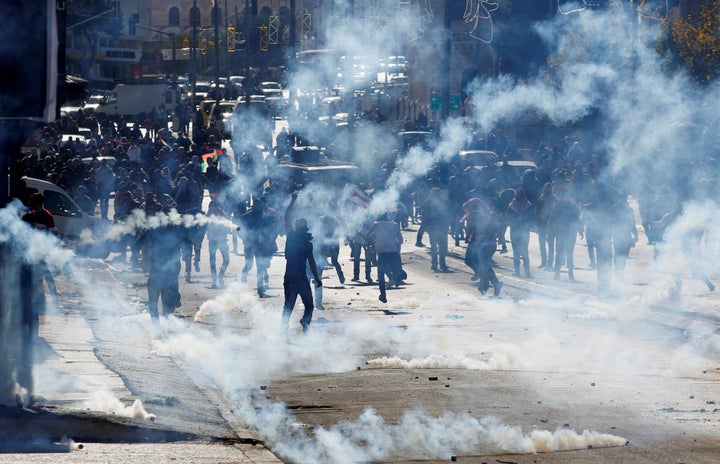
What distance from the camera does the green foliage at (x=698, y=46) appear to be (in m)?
31.8

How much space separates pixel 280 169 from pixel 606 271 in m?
14.3

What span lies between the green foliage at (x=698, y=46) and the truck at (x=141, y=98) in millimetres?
41524

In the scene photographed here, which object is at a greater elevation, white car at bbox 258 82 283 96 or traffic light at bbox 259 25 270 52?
traffic light at bbox 259 25 270 52

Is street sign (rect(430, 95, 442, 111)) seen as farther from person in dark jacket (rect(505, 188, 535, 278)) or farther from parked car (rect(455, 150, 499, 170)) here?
person in dark jacket (rect(505, 188, 535, 278))

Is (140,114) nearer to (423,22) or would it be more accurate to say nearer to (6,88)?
(423,22)

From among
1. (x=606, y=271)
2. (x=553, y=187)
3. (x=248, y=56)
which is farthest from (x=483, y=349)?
(x=248, y=56)

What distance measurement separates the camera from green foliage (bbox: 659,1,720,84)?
3181 cm

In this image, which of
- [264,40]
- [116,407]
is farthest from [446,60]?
[264,40]

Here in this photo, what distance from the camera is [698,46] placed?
32094 mm

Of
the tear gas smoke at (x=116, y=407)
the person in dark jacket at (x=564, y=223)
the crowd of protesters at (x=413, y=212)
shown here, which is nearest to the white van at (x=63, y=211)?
the crowd of protesters at (x=413, y=212)

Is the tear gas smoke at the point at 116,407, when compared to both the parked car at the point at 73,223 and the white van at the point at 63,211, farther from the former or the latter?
the white van at the point at 63,211

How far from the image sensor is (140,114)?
64.4 meters

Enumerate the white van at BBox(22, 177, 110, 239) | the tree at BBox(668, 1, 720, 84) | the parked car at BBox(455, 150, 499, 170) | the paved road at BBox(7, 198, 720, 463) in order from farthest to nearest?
the parked car at BBox(455, 150, 499, 170)
the tree at BBox(668, 1, 720, 84)
the white van at BBox(22, 177, 110, 239)
the paved road at BBox(7, 198, 720, 463)

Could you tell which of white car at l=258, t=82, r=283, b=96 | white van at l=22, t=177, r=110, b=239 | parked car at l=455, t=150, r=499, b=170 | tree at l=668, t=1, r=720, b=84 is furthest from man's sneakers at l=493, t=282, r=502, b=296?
white car at l=258, t=82, r=283, b=96
